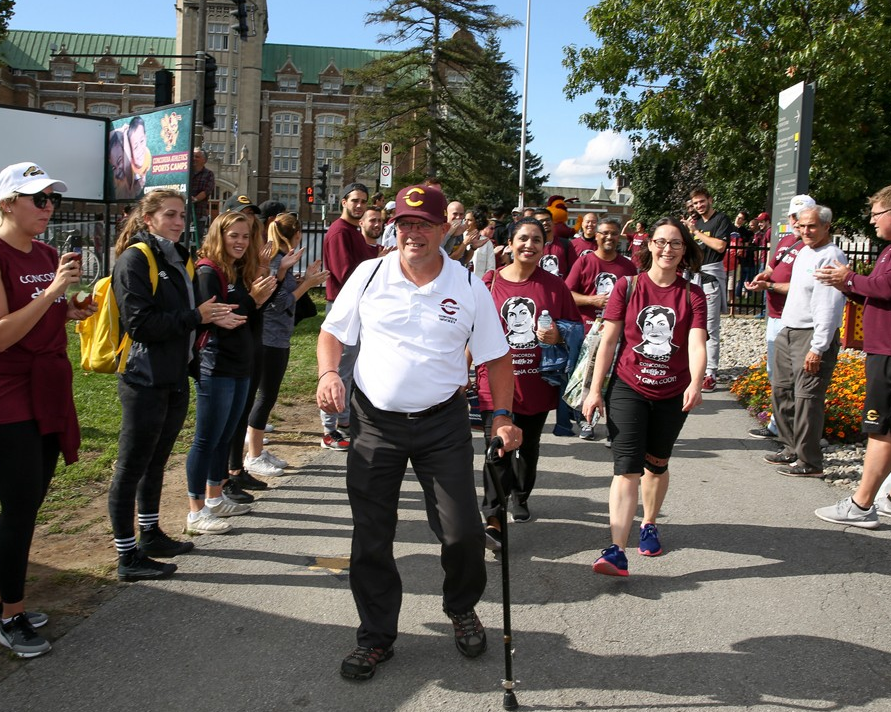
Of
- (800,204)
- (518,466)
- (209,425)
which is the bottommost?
(518,466)

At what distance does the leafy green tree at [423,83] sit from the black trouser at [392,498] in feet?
124

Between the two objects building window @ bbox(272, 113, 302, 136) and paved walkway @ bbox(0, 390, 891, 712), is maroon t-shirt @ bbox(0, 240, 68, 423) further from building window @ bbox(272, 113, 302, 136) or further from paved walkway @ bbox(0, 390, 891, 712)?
building window @ bbox(272, 113, 302, 136)

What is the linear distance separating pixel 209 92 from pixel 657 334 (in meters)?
14.1

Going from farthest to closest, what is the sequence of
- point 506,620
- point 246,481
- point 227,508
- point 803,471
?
point 803,471
point 246,481
point 227,508
point 506,620

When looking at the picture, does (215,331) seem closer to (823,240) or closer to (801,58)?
(823,240)

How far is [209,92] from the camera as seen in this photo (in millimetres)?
16766

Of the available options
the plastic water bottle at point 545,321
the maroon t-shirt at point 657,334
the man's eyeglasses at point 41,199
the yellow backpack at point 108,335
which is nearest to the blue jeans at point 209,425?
the yellow backpack at point 108,335

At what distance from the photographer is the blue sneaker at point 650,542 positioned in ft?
17.1

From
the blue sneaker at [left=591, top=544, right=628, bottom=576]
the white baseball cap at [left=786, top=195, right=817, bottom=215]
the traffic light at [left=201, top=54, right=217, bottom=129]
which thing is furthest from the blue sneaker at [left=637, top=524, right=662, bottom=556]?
the traffic light at [left=201, top=54, right=217, bottom=129]

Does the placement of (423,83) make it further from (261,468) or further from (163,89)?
(261,468)

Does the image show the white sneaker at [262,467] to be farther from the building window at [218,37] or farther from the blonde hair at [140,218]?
the building window at [218,37]

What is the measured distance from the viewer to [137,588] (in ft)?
14.8

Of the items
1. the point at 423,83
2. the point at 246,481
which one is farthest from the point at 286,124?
the point at 246,481

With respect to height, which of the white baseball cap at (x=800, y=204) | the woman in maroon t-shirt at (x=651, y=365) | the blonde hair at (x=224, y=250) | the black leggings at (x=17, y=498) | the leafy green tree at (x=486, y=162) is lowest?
the black leggings at (x=17, y=498)
